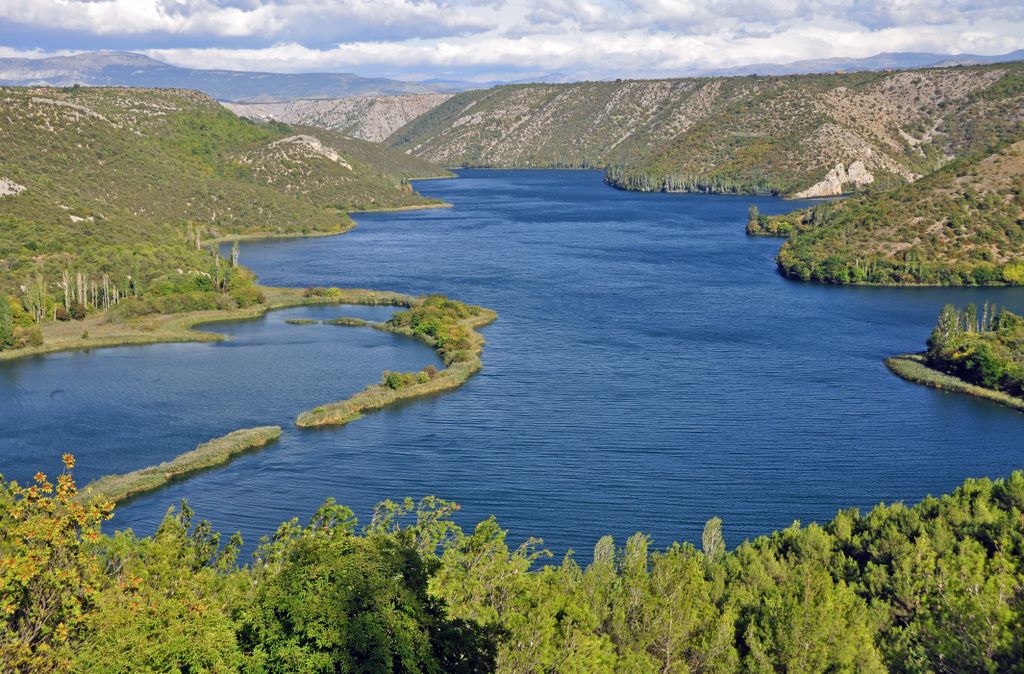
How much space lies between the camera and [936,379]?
2899 inches

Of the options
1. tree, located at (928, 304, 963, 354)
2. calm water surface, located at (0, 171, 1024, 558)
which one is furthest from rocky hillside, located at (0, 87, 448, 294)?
tree, located at (928, 304, 963, 354)

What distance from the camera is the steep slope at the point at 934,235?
385ft

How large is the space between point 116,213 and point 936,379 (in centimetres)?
10491

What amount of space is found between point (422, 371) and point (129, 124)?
144337mm

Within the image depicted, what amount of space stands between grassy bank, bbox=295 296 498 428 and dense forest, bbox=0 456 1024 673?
30142mm

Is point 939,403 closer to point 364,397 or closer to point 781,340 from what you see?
point 781,340

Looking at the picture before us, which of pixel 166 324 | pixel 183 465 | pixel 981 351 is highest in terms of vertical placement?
pixel 981 351

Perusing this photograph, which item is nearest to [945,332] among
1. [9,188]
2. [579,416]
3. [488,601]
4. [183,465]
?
[579,416]

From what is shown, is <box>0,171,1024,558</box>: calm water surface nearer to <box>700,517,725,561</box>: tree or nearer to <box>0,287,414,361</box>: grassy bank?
<box>0,287,414,361</box>: grassy bank

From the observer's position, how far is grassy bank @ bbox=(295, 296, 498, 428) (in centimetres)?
6638

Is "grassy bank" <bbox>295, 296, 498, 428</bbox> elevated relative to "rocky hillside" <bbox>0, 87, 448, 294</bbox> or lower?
lower

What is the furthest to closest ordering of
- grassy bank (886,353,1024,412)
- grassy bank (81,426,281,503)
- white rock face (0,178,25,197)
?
1. white rock face (0,178,25,197)
2. grassy bank (886,353,1024,412)
3. grassy bank (81,426,281,503)

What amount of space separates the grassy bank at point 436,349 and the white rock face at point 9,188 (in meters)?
59.2

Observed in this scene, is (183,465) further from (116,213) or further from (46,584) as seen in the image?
(116,213)
